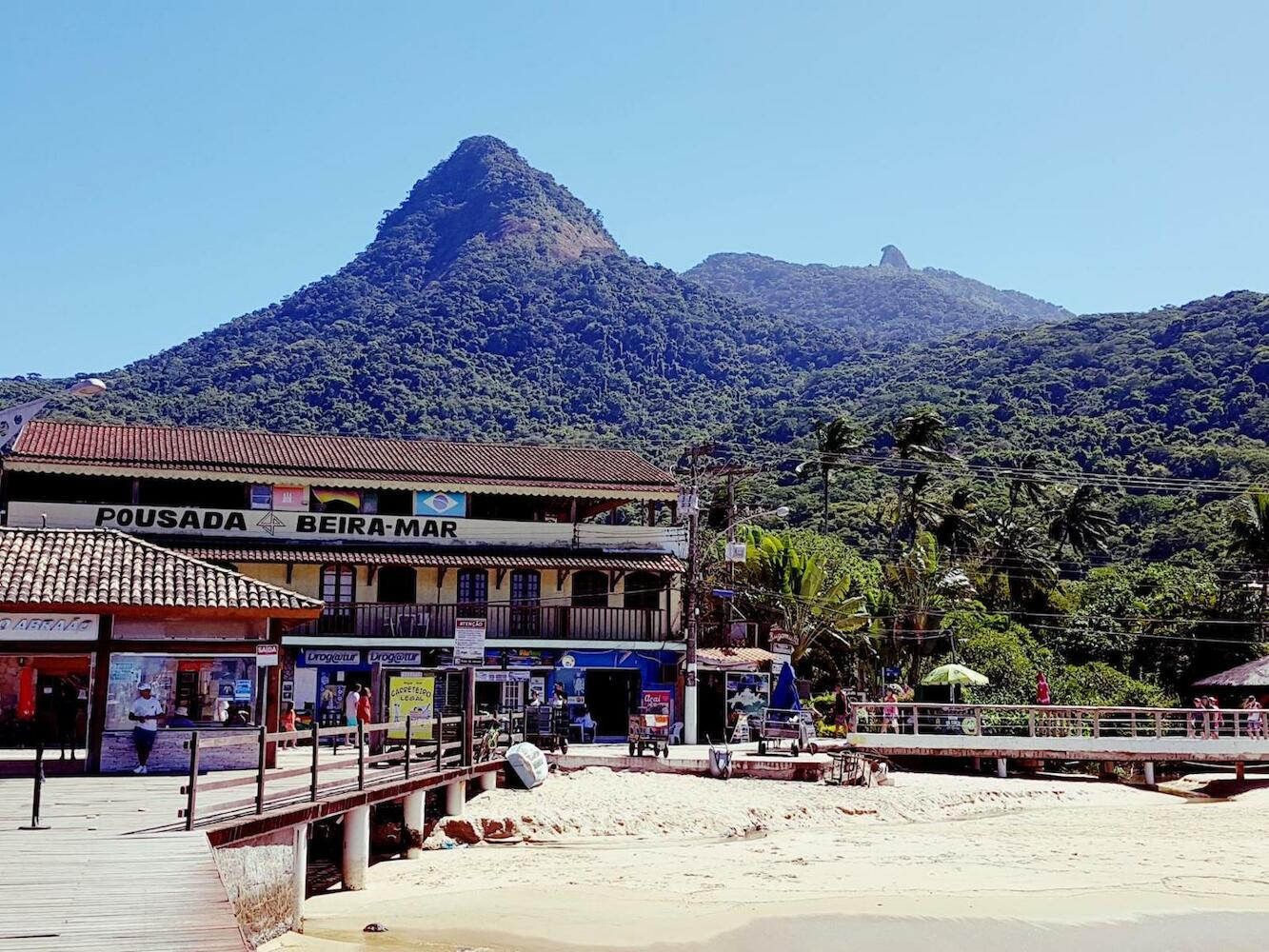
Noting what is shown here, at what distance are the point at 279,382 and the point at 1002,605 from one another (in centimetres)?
8402

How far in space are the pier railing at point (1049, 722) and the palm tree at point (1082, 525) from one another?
34175mm

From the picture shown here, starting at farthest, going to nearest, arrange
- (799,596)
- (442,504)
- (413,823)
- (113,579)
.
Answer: (799,596) → (442,504) → (413,823) → (113,579)

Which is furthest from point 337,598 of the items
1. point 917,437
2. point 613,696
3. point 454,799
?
point 917,437

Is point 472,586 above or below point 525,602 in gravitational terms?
above

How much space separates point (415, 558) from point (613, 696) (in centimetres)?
713

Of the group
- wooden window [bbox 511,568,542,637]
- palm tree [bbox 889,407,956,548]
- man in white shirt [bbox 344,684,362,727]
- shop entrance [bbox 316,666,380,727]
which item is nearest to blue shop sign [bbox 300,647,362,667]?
shop entrance [bbox 316,666,380,727]

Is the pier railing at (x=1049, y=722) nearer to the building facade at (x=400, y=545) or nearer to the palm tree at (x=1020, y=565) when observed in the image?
the building facade at (x=400, y=545)

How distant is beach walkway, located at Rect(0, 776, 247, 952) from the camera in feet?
33.8

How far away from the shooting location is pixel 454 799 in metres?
25.5

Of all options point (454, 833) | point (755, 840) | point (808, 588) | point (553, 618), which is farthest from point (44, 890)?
point (808, 588)

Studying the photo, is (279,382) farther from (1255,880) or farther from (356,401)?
(1255,880)

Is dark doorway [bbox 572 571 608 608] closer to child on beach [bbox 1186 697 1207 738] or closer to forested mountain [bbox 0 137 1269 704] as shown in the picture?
forested mountain [bbox 0 137 1269 704]

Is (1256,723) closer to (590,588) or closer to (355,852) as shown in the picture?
(590,588)

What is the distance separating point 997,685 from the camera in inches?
1694
